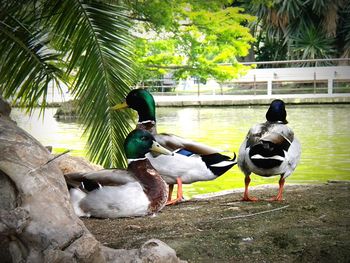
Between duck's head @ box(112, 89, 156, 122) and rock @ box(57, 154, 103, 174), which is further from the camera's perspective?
rock @ box(57, 154, 103, 174)

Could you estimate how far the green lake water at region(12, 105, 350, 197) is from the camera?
31.3 feet

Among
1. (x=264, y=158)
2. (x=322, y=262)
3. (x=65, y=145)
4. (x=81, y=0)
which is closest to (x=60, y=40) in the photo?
(x=81, y=0)

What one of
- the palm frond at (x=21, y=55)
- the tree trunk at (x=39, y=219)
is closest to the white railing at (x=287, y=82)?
the palm frond at (x=21, y=55)

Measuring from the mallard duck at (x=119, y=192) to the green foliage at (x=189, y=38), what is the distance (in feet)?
18.9

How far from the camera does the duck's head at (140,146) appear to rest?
4.07 m

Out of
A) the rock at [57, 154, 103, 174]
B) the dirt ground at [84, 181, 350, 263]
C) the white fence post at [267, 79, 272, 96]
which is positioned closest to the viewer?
the dirt ground at [84, 181, 350, 263]

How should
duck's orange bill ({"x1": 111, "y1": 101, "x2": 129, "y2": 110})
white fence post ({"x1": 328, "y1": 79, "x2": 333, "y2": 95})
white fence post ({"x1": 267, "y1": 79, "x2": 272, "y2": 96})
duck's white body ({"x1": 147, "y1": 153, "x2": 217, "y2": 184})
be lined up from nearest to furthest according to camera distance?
duck's white body ({"x1": 147, "y1": 153, "x2": 217, "y2": 184}), duck's orange bill ({"x1": 111, "y1": 101, "x2": 129, "y2": 110}), white fence post ({"x1": 328, "y1": 79, "x2": 333, "y2": 95}), white fence post ({"x1": 267, "y1": 79, "x2": 272, "y2": 96})

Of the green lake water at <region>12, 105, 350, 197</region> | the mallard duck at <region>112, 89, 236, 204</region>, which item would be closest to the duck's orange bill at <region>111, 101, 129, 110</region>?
the mallard duck at <region>112, 89, 236, 204</region>

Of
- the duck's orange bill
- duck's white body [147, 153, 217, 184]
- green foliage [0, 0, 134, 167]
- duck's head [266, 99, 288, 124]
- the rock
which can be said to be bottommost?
the rock

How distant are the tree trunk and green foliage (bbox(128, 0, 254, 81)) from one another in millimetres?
7018

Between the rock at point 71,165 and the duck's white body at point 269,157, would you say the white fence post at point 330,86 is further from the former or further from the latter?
the duck's white body at point 269,157

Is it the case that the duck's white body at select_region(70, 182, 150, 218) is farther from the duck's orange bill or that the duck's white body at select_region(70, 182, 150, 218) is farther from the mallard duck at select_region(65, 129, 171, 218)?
the duck's orange bill

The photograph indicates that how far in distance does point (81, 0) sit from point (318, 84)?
57.8ft

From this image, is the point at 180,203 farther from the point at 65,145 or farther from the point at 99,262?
the point at 65,145
